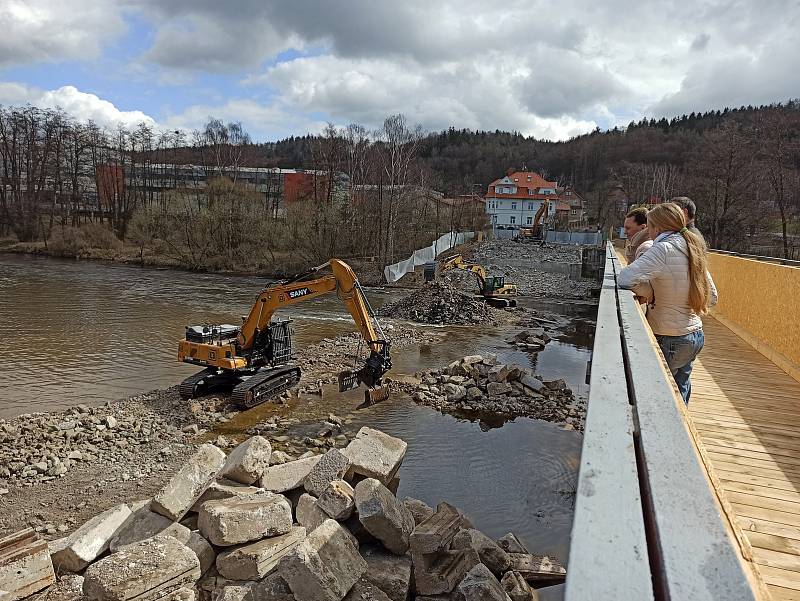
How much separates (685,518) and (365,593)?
4.67 metres

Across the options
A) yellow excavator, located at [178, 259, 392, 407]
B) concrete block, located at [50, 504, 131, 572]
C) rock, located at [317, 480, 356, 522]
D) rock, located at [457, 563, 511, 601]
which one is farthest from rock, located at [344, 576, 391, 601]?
yellow excavator, located at [178, 259, 392, 407]

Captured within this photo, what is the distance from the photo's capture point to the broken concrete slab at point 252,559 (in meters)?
5.47

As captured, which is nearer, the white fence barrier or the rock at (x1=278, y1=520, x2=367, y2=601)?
the rock at (x1=278, y1=520, x2=367, y2=601)

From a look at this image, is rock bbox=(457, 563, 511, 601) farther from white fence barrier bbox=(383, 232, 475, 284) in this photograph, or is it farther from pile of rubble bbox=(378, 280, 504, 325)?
white fence barrier bbox=(383, 232, 475, 284)

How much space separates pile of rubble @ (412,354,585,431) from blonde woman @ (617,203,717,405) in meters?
8.04

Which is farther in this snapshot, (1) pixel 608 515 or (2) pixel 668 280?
(2) pixel 668 280

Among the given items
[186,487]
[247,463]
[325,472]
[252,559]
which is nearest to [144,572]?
[252,559]

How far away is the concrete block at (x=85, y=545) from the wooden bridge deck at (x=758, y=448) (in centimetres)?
617

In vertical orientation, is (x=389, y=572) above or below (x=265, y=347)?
below

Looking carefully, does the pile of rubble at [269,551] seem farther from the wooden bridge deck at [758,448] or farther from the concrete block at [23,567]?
the wooden bridge deck at [758,448]

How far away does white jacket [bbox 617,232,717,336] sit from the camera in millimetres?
4230

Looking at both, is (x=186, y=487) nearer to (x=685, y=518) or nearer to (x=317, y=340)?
(x=685, y=518)

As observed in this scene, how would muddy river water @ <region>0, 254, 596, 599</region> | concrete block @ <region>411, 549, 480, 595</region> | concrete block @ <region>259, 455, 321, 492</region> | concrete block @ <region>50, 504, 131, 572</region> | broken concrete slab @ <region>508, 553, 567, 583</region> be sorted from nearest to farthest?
1. concrete block @ <region>411, 549, 480, 595</region>
2. concrete block @ <region>50, 504, 131, 572</region>
3. broken concrete slab @ <region>508, 553, 567, 583</region>
4. concrete block @ <region>259, 455, 321, 492</region>
5. muddy river water @ <region>0, 254, 596, 599</region>

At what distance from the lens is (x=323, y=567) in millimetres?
4965
